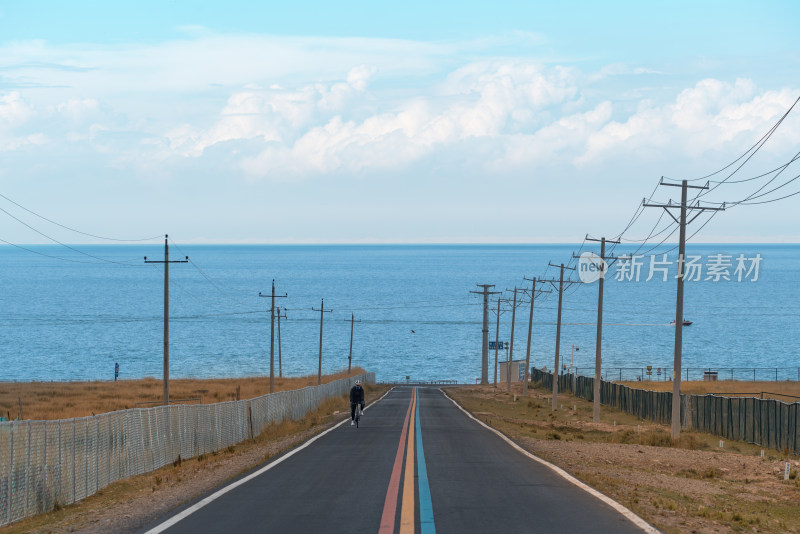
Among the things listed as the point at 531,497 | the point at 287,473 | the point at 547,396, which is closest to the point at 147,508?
the point at 287,473

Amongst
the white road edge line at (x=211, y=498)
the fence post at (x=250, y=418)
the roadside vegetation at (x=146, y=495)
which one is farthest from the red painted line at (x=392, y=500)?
the fence post at (x=250, y=418)

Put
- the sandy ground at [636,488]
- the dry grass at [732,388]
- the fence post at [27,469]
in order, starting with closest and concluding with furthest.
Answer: the sandy ground at [636,488], the fence post at [27,469], the dry grass at [732,388]

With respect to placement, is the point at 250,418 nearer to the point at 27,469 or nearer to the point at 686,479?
the point at 686,479

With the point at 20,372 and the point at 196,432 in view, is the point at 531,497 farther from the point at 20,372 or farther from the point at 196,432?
the point at 20,372

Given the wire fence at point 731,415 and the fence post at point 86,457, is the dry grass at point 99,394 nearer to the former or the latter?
the wire fence at point 731,415

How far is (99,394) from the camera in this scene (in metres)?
68.1

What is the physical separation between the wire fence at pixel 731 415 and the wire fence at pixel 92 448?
18.7 metres

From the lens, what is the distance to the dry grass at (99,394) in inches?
2040

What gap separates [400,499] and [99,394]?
59.3 m

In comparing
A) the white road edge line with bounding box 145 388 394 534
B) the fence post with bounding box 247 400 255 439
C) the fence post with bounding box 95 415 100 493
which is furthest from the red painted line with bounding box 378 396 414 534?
the fence post with bounding box 247 400 255 439

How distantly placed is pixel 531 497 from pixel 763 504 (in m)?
5.01

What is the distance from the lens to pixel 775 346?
14850cm

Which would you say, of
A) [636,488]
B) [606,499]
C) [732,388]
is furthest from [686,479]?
[732,388]

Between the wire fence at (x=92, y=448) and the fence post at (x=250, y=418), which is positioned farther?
the fence post at (x=250, y=418)
